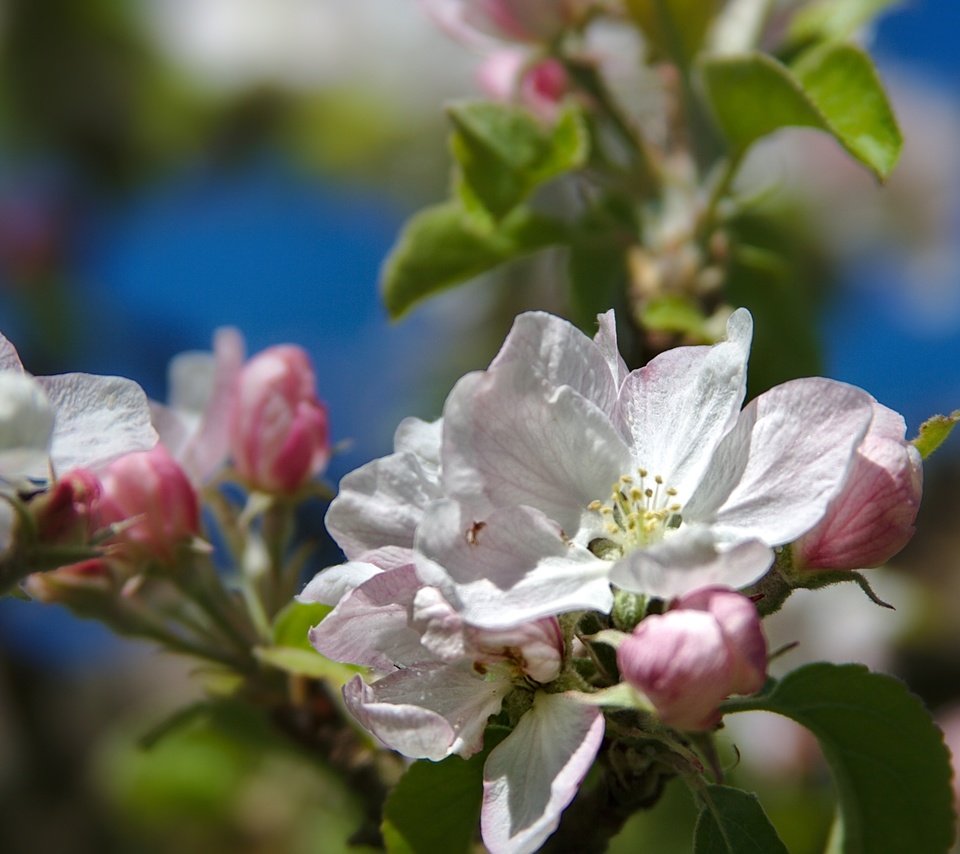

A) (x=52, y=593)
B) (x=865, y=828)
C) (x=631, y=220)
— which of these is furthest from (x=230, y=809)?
(x=865, y=828)

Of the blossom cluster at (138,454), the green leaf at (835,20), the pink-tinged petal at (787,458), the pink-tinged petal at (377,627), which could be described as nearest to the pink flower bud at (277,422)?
the blossom cluster at (138,454)

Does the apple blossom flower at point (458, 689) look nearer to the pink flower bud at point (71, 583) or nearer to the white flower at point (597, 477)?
the white flower at point (597, 477)

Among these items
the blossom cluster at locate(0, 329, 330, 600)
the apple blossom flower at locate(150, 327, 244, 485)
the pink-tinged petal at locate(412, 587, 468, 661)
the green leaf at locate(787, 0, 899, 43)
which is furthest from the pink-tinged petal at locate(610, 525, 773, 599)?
the green leaf at locate(787, 0, 899, 43)

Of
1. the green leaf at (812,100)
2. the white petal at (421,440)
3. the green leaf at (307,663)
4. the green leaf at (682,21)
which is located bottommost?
the green leaf at (307,663)

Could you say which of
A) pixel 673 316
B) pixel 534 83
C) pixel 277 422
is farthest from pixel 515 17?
pixel 277 422

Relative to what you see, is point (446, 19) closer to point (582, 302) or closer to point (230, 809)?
point (582, 302)

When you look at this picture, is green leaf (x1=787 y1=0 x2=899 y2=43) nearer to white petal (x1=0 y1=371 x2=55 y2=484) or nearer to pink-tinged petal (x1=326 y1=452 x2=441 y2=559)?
pink-tinged petal (x1=326 y1=452 x2=441 y2=559)
